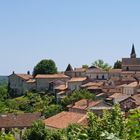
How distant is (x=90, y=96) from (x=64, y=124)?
88.7 ft

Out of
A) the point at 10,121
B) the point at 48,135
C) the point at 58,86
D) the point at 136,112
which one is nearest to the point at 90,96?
the point at 58,86

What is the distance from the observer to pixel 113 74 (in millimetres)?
97188

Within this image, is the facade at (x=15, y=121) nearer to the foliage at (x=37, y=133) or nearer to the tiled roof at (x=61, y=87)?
the foliage at (x=37, y=133)

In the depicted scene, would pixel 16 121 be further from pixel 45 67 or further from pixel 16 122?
pixel 45 67

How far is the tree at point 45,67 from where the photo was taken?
10269 centimetres

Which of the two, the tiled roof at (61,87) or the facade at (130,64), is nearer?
the tiled roof at (61,87)

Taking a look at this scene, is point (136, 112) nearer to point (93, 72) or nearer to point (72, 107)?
point (72, 107)

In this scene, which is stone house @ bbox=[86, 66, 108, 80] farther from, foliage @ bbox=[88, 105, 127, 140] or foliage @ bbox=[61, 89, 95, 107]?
foliage @ bbox=[88, 105, 127, 140]

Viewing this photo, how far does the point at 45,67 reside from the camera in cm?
10344

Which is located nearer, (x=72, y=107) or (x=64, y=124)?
(x=64, y=124)

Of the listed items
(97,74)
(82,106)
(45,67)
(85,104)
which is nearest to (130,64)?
(97,74)

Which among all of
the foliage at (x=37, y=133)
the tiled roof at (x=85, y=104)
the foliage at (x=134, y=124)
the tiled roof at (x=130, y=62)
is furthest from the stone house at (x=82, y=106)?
the foliage at (x=134, y=124)

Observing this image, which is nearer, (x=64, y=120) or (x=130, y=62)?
(x=64, y=120)

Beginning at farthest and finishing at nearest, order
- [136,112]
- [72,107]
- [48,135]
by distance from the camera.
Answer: [72,107], [48,135], [136,112]
